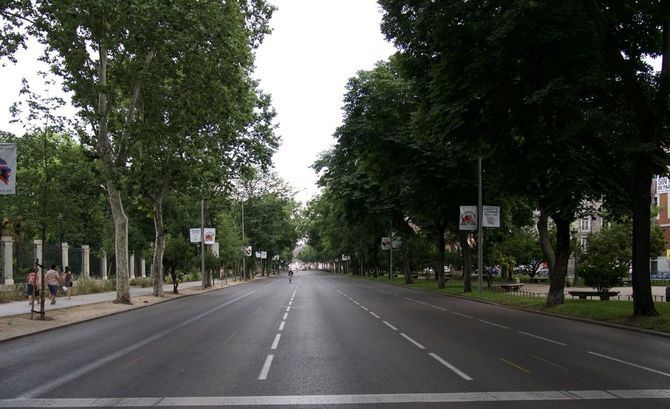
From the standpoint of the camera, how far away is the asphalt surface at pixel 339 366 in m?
7.71

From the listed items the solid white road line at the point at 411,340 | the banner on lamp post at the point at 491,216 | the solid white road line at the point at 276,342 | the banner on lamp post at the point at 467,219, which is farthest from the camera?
the banner on lamp post at the point at 467,219

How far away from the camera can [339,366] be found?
10.2 metres

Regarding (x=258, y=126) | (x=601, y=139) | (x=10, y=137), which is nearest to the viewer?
(x=601, y=139)

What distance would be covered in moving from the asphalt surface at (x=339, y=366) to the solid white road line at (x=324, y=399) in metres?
→ 0.02

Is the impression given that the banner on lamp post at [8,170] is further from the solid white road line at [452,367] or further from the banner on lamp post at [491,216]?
the banner on lamp post at [491,216]

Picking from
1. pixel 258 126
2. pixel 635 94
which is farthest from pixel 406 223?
pixel 635 94

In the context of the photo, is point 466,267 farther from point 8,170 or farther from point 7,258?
point 8,170

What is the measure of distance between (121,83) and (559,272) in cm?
2152

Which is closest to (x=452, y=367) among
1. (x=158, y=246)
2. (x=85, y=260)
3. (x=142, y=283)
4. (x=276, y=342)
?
(x=276, y=342)

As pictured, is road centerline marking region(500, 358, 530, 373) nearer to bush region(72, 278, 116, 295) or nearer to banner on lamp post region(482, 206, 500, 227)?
banner on lamp post region(482, 206, 500, 227)

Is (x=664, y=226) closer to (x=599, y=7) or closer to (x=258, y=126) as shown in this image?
(x=258, y=126)

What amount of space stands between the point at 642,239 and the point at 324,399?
1423 centimetres

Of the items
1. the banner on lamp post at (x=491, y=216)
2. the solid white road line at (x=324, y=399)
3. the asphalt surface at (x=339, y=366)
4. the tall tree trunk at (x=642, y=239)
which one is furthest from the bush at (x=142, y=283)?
the solid white road line at (x=324, y=399)

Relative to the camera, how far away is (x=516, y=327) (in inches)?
677
